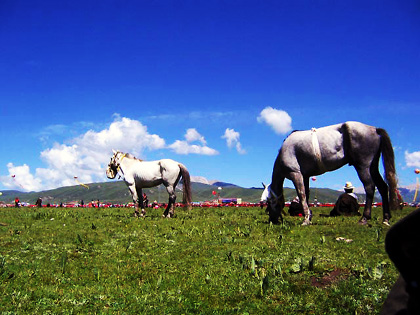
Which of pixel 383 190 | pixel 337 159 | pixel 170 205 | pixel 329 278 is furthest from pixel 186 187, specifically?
pixel 329 278

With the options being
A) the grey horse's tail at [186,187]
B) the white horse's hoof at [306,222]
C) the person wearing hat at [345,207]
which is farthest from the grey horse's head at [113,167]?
the person wearing hat at [345,207]

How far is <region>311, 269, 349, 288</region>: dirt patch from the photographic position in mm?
8070

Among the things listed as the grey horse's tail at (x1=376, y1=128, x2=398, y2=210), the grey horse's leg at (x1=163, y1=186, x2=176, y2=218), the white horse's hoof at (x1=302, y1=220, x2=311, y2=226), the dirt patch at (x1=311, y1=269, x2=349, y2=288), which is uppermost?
the grey horse's tail at (x1=376, y1=128, x2=398, y2=210)

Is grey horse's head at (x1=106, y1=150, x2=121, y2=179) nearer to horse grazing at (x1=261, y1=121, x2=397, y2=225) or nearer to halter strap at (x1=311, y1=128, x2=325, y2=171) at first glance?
horse grazing at (x1=261, y1=121, x2=397, y2=225)

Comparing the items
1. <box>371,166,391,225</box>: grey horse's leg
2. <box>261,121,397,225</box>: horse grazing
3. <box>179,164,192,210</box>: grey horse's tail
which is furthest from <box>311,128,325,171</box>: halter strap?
<box>179,164,192,210</box>: grey horse's tail

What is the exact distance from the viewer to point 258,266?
31.5 ft

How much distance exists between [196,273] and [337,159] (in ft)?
33.6

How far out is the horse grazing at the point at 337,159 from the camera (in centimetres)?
1623

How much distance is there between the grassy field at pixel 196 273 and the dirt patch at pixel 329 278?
0.9 inches

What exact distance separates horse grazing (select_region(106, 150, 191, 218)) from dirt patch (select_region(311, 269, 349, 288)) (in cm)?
1574

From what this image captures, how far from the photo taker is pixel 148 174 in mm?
25156

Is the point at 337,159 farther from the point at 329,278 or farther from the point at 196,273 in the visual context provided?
the point at 196,273

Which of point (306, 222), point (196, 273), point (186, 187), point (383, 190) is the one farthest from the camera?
point (186, 187)

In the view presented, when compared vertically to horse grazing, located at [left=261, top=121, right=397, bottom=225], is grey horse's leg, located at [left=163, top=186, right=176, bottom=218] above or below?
below
